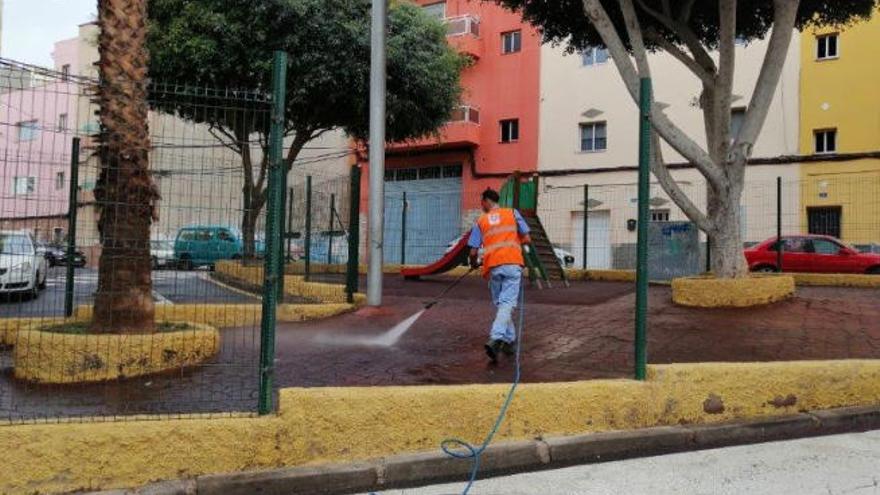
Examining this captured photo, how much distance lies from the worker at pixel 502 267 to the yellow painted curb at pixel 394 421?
1.46 m

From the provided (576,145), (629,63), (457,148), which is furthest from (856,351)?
(457,148)

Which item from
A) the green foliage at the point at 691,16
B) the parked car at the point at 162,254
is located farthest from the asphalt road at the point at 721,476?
the green foliage at the point at 691,16

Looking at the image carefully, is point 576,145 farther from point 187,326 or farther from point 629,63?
point 187,326

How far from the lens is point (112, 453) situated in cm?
424

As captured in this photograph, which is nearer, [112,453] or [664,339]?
[112,453]

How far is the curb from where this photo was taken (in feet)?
14.3

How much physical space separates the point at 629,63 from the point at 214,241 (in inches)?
254

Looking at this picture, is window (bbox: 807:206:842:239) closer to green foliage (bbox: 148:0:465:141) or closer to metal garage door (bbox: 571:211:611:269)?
metal garage door (bbox: 571:211:611:269)

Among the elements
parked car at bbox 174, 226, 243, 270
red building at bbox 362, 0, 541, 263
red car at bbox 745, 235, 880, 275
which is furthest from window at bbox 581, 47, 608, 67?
parked car at bbox 174, 226, 243, 270

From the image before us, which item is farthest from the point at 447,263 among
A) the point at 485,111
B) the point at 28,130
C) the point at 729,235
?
the point at 485,111

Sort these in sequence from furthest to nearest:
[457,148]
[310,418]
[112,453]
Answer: [457,148]
[310,418]
[112,453]

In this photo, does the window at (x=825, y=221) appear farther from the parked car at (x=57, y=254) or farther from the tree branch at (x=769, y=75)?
the parked car at (x=57, y=254)

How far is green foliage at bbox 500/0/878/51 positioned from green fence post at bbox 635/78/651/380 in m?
6.70

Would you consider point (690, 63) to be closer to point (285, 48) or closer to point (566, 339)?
point (566, 339)
